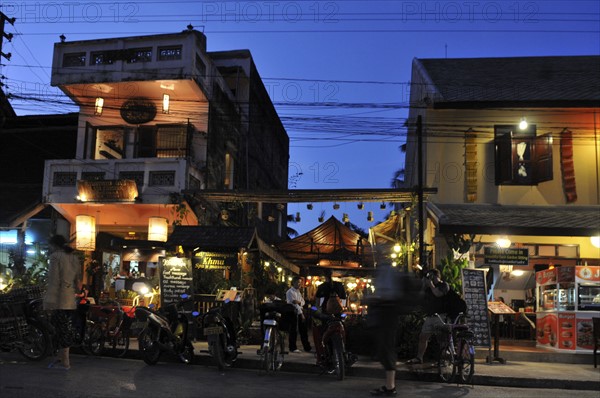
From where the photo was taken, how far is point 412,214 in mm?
17484

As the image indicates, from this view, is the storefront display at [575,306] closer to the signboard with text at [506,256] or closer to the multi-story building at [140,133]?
the signboard with text at [506,256]

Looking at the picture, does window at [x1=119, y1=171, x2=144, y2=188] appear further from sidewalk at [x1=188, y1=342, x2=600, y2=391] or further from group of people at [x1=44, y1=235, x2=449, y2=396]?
group of people at [x1=44, y1=235, x2=449, y2=396]

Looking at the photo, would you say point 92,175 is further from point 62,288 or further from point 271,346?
point 271,346

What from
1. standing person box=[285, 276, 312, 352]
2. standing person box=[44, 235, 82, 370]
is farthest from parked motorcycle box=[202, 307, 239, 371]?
standing person box=[285, 276, 312, 352]

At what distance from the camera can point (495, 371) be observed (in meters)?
10.5

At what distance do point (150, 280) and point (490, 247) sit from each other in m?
9.18

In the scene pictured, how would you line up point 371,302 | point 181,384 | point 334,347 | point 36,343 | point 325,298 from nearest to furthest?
1. point 371,302
2. point 181,384
3. point 334,347
4. point 36,343
5. point 325,298

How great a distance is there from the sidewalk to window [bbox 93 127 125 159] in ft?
32.4

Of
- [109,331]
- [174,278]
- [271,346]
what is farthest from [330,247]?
[271,346]

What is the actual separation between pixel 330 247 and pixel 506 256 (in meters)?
12.7

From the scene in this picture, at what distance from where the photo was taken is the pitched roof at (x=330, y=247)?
24641 millimetres

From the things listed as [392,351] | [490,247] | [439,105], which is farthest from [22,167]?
[392,351]

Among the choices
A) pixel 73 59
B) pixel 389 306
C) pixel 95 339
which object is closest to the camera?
pixel 389 306

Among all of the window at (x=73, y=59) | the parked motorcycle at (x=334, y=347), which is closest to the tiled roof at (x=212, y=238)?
the parked motorcycle at (x=334, y=347)
